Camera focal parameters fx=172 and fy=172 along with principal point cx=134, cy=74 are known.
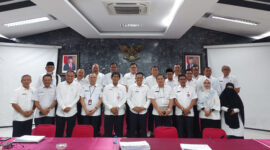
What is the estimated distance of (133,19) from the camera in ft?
16.5

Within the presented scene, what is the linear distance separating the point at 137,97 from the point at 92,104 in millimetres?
945

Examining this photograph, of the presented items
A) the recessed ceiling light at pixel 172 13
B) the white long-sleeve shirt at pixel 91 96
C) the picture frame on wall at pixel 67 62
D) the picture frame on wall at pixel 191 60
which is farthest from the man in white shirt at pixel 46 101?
the picture frame on wall at pixel 191 60

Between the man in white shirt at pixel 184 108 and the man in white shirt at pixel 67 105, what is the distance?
6.70 feet

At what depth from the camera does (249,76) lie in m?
5.77

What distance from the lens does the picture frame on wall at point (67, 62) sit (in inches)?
251

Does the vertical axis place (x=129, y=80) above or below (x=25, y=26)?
below

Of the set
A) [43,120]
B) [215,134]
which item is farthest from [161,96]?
[43,120]

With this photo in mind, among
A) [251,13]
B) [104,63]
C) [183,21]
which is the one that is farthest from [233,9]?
[104,63]

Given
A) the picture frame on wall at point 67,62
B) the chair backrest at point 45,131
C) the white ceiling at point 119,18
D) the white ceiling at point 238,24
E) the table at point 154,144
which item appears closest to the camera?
the table at point 154,144

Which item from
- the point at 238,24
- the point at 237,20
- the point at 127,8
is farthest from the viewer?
the point at 238,24

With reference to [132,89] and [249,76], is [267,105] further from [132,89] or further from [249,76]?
[132,89]

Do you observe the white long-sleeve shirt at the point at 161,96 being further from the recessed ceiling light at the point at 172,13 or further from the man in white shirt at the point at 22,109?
the man in white shirt at the point at 22,109

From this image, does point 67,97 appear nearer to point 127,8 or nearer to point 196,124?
point 127,8

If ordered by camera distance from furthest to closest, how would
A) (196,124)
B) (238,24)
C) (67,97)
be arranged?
1. (238,24)
2. (196,124)
3. (67,97)
